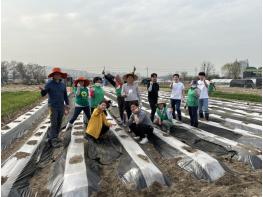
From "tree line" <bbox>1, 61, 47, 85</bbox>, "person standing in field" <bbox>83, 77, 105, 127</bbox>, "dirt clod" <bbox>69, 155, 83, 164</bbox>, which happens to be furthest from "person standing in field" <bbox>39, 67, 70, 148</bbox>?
"tree line" <bbox>1, 61, 47, 85</bbox>

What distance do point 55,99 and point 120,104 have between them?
284 centimetres

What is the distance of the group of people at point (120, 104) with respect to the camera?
21.9 feet

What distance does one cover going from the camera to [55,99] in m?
6.60

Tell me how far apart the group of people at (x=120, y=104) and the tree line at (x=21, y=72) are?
8071 cm

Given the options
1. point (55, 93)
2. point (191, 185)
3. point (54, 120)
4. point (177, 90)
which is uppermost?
point (55, 93)

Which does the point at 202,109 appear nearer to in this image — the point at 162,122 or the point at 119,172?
the point at 162,122

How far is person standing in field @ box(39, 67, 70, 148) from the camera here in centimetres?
653

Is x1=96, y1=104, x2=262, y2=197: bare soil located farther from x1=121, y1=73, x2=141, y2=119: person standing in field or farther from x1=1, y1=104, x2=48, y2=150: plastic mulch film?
x1=1, y1=104, x2=48, y2=150: plastic mulch film

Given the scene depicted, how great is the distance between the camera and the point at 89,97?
8.02 metres

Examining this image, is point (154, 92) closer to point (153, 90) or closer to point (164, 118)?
point (153, 90)

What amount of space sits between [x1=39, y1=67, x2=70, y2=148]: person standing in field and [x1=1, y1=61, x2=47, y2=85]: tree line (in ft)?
269

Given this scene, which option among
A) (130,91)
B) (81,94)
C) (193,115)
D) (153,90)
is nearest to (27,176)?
(81,94)

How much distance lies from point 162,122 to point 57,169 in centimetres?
380

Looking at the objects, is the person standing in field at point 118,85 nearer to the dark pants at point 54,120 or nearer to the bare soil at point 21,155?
the dark pants at point 54,120
